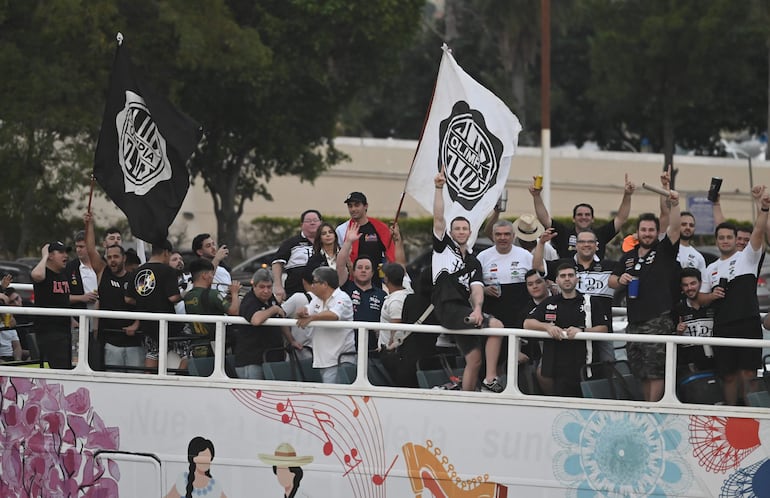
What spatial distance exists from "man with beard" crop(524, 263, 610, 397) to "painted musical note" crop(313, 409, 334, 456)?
149 cm

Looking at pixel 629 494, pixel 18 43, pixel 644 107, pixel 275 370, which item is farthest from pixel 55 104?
pixel 644 107

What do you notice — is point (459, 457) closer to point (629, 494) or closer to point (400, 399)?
point (400, 399)

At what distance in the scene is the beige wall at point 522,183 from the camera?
148 feet

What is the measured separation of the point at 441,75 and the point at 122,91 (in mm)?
2745

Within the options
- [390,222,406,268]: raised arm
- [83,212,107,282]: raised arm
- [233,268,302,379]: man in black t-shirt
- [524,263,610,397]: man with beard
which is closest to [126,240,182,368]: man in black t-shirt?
[233,268,302,379]: man in black t-shirt

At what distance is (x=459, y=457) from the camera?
8.58m

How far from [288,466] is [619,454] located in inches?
90.2

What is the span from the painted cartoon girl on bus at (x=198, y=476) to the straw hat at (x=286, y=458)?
470 mm

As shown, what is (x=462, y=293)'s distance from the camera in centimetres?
893

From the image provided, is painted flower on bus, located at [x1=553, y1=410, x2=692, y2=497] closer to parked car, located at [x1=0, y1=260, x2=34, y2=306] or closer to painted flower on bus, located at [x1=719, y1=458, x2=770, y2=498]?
painted flower on bus, located at [x1=719, y1=458, x2=770, y2=498]

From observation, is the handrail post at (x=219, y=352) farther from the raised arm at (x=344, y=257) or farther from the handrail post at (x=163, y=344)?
the raised arm at (x=344, y=257)

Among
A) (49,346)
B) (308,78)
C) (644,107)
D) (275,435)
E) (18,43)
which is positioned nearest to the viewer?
(275,435)

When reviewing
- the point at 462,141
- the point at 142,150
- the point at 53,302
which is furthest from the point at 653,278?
the point at 53,302

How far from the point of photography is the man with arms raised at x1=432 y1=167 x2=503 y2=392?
866 cm
